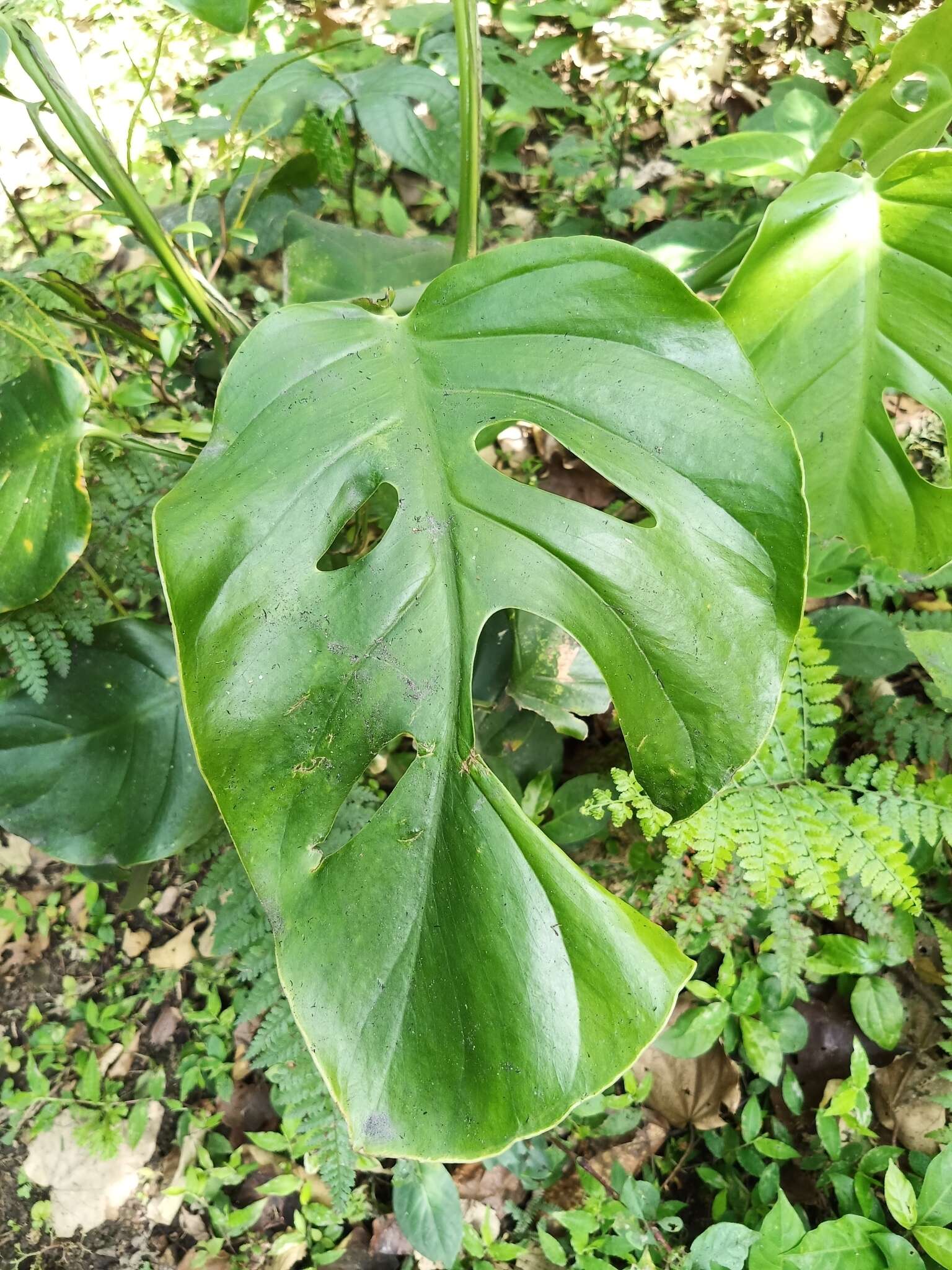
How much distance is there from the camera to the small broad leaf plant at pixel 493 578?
60cm

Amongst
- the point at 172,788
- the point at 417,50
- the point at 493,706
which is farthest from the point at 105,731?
the point at 417,50

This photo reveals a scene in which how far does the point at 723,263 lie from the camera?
1050 millimetres

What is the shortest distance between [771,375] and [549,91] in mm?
899

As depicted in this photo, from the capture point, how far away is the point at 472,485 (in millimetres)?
701

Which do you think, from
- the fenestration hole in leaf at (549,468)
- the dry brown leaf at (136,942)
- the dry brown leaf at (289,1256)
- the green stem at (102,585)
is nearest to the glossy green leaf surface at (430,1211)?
the dry brown leaf at (289,1256)

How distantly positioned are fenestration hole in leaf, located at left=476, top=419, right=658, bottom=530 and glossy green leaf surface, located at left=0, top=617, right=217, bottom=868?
784 mm

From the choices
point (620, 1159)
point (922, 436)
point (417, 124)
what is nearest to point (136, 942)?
point (620, 1159)

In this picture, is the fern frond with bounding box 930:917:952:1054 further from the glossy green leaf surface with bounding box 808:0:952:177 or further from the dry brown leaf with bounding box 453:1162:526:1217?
the glossy green leaf surface with bounding box 808:0:952:177

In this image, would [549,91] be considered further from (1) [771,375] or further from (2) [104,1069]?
(2) [104,1069]

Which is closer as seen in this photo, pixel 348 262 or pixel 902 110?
pixel 902 110

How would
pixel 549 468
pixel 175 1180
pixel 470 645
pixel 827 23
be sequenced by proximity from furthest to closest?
1. pixel 827 23
2. pixel 549 468
3. pixel 175 1180
4. pixel 470 645

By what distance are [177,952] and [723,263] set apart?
146 cm

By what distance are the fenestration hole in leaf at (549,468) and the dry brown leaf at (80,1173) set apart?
53.0 inches

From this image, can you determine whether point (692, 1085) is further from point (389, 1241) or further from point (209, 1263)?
point (209, 1263)
